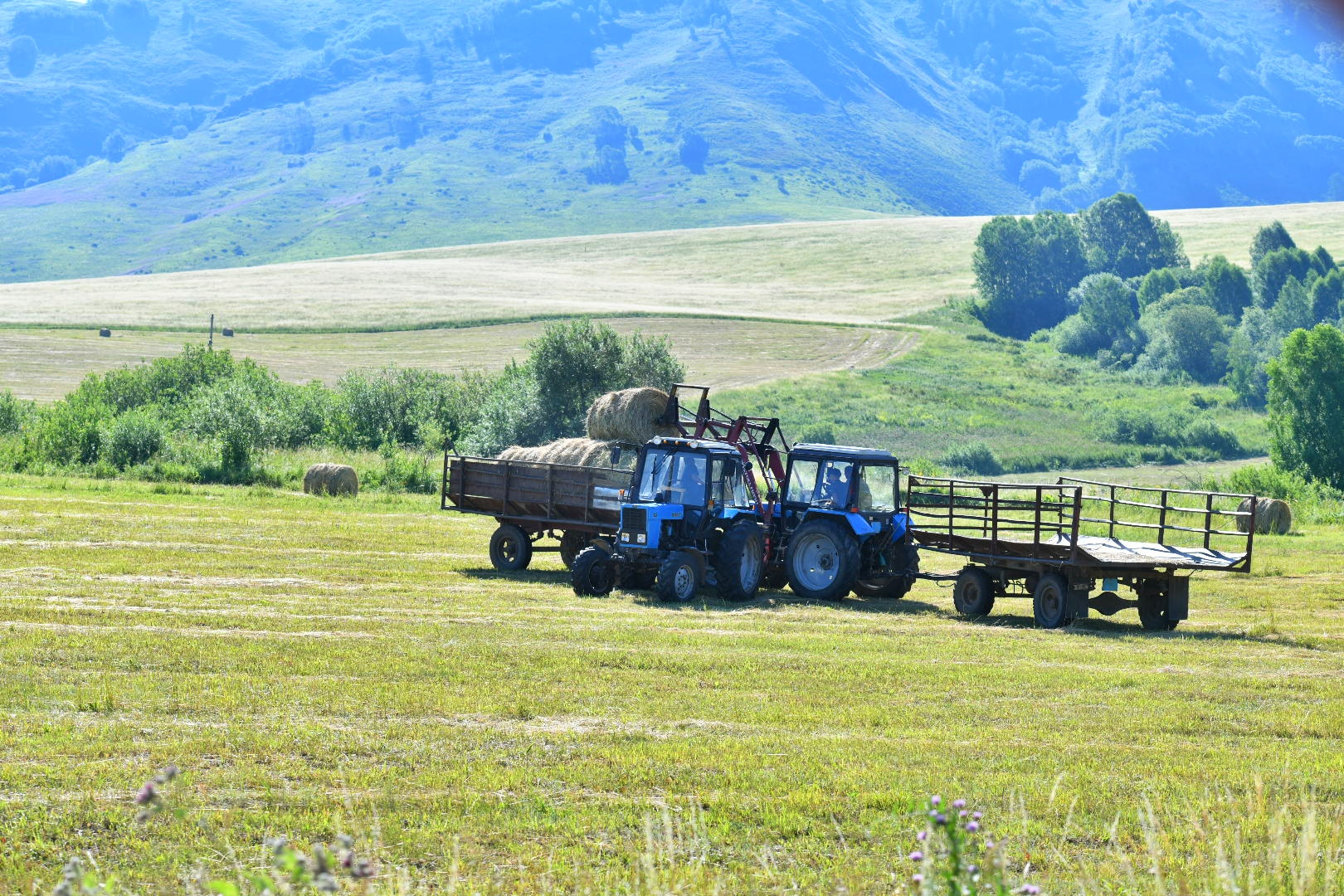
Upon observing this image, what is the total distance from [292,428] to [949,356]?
50659 mm

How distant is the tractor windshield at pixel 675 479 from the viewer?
22062mm

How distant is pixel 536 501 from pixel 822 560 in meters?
Answer: 5.27

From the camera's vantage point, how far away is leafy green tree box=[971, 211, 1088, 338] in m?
112

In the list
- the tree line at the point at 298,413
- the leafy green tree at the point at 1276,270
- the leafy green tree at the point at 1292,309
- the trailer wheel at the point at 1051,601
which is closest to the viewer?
the trailer wheel at the point at 1051,601

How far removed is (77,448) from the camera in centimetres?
4275

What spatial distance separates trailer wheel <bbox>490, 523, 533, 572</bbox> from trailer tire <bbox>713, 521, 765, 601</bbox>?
438 cm

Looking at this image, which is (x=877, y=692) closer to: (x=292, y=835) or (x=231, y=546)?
(x=292, y=835)

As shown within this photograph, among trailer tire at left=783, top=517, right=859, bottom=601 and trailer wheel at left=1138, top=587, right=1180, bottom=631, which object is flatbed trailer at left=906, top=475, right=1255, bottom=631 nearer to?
trailer wheel at left=1138, top=587, right=1180, bottom=631

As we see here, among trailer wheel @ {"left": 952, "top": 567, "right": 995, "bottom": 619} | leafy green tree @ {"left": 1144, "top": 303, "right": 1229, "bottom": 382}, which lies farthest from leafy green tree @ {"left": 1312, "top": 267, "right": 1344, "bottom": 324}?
trailer wheel @ {"left": 952, "top": 567, "right": 995, "bottom": 619}

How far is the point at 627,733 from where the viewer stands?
11250 millimetres

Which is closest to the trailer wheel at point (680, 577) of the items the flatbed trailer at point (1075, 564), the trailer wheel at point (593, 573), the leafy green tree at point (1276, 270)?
the trailer wheel at point (593, 573)

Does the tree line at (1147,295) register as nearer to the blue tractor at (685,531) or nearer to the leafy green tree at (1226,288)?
the leafy green tree at (1226,288)

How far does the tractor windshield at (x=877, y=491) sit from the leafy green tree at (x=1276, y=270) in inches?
3879

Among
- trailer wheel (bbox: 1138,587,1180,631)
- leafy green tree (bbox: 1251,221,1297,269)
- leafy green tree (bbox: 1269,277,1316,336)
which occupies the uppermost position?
leafy green tree (bbox: 1251,221,1297,269)
